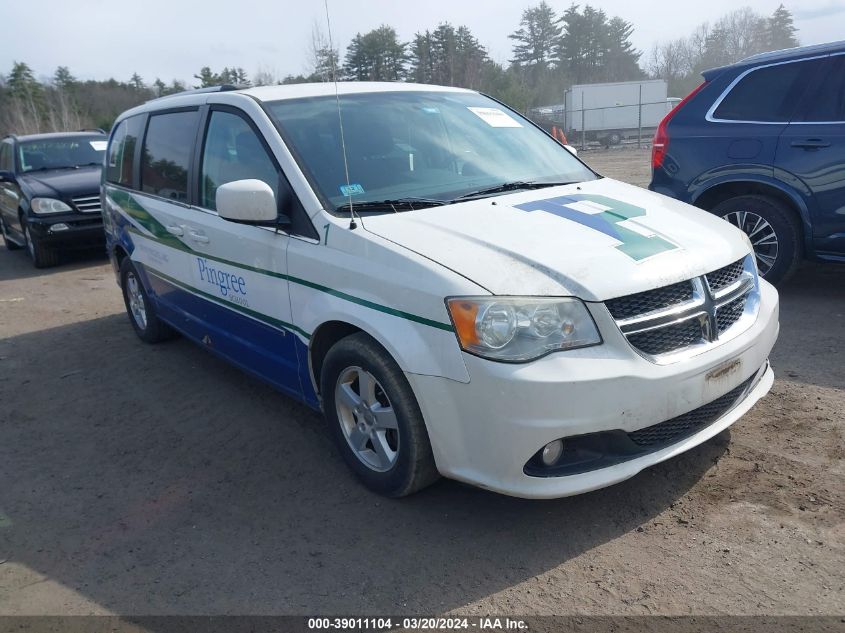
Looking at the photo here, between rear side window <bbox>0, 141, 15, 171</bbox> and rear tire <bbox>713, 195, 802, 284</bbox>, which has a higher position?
rear side window <bbox>0, 141, 15, 171</bbox>

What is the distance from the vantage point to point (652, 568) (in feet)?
8.89

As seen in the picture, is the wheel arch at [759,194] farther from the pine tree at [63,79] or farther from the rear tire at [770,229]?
the pine tree at [63,79]

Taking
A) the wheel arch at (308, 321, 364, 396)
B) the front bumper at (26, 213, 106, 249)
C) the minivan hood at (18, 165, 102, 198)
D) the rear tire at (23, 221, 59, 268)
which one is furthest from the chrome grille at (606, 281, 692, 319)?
the rear tire at (23, 221, 59, 268)

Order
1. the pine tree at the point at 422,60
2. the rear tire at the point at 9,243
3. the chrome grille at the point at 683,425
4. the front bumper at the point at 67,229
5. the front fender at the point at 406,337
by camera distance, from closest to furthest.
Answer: the front fender at the point at 406,337, the chrome grille at the point at 683,425, the front bumper at the point at 67,229, the rear tire at the point at 9,243, the pine tree at the point at 422,60

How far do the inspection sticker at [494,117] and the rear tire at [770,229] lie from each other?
7.81 feet

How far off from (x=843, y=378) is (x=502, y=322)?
2.70 metres

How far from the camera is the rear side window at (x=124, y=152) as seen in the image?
18.6ft

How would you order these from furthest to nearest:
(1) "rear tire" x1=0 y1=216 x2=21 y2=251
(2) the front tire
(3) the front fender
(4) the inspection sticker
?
1. (1) "rear tire" x1=0 y1=216 x2=21 y2=251
2. (4) the inspection sticker
3. (2) the front tire
4. (3) the front fender

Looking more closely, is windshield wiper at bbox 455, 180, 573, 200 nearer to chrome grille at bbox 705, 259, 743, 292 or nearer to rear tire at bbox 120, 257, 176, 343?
chrome grille at bbox 705, 259, 743, 292

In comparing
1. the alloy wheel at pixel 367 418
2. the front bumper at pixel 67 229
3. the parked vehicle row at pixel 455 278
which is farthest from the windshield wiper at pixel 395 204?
the front bumper at pixel 67 229

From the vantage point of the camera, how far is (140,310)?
6.05 m

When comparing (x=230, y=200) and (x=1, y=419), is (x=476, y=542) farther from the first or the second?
(x=1, y=419)

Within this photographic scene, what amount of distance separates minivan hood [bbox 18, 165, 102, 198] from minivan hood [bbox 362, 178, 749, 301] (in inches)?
317

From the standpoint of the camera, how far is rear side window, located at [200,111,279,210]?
148 inches
